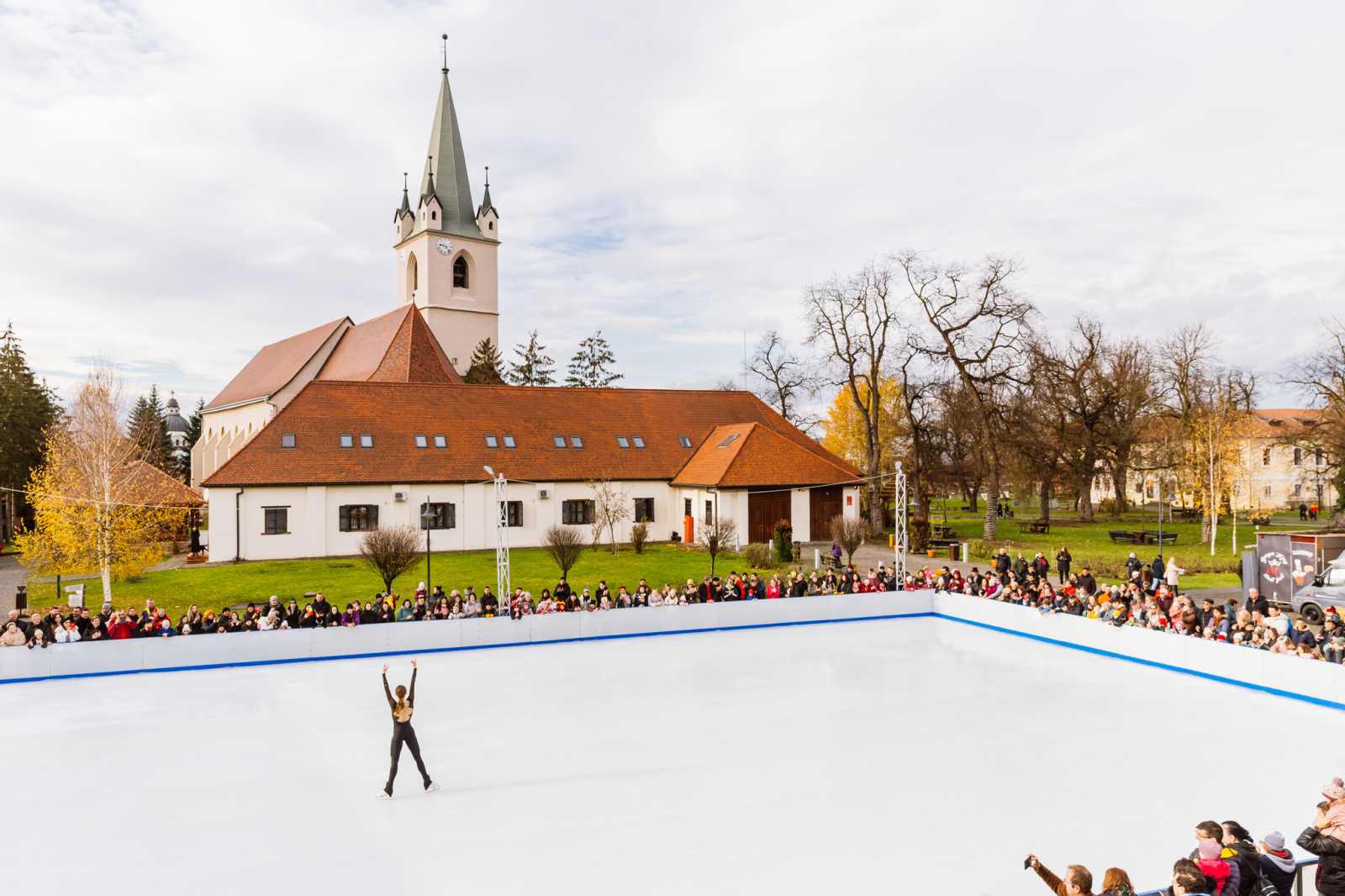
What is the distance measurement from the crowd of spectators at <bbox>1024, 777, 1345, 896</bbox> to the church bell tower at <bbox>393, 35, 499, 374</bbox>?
60674mm

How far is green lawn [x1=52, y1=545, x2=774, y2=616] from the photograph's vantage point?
25.3 metres

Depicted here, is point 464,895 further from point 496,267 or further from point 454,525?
point 496,267

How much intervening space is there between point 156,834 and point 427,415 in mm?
28528

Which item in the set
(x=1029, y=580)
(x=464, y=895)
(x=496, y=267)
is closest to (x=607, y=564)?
(x=1029, y=580)

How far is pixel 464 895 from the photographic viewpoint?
8.15 metres

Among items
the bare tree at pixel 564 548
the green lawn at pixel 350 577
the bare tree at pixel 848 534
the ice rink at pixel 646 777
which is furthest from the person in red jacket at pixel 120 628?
the bare tree at pixel 848 534

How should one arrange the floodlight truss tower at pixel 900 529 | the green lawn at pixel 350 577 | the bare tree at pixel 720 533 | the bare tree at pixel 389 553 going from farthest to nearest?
the bare tree at pixel 720 533, the floodlight truss tower at pixel 900 529, the green lawn at pixel 350 577, the bare tree at pixel 389 553

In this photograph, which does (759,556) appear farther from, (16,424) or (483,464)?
(16,424)

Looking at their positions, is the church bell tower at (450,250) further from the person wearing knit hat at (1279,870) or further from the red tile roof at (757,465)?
the person wearing knit hat at (1279,870)

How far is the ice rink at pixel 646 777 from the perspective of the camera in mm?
8789

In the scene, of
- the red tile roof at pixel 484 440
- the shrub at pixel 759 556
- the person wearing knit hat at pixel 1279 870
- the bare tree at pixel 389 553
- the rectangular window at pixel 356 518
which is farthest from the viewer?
the red tile roof at pixel 484 440

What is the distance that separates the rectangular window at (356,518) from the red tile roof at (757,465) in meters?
12.5

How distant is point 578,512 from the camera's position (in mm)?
37094

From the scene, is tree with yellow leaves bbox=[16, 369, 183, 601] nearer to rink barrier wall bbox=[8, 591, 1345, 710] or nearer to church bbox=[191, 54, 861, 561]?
church bbox=[191, 54, 861, 561]
